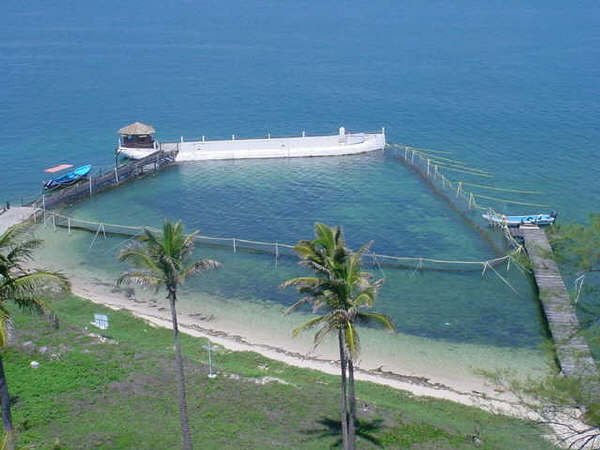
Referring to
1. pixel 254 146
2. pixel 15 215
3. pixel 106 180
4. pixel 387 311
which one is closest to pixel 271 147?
pixel 254 146

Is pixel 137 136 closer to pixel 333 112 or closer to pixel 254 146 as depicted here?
pixel 254 146

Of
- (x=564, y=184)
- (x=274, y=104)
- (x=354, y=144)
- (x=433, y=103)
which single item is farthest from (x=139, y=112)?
(x=564, y=184)

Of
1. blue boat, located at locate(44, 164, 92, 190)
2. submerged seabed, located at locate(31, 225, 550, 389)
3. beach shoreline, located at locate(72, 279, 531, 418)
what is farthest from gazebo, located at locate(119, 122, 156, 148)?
beach shoreline, located at locate(72, 279, 531, 418)

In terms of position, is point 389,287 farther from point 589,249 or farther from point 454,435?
point 589,249

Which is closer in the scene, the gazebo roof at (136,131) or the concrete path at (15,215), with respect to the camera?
the concrete path at (15,215)

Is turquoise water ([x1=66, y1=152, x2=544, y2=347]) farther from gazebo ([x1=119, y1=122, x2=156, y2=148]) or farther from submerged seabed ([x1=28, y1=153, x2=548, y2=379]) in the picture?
gazebo ([x1=119, y1=122, x2=156, y2=148])

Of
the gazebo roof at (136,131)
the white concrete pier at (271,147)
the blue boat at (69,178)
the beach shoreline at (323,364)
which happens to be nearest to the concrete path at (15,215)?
the blue boat at (69,178)

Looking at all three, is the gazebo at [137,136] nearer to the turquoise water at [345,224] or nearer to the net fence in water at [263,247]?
the turquoise water at [345,224]
